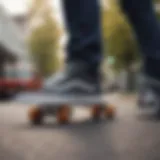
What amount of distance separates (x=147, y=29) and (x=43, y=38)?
26.1ft

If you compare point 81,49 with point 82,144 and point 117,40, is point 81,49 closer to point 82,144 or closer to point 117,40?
point 82,144

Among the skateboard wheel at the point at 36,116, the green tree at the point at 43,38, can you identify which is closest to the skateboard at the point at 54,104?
the skateboard wheel at the point at 36,116

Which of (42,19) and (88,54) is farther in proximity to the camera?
(42,19)

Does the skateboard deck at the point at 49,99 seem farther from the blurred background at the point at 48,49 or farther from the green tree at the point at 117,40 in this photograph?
the green tree at the point at 117,40

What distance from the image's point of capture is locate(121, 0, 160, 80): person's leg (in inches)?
54.0

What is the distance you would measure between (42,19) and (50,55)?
7.81 ft

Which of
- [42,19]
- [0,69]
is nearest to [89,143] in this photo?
[0,69]

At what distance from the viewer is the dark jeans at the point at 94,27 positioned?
1383 mm

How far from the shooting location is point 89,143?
3.16ft

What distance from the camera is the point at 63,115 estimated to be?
153 centimetres

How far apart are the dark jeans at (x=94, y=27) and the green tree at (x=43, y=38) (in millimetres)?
5085

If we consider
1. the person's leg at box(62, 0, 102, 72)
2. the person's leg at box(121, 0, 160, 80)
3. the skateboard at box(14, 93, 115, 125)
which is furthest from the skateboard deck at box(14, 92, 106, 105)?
the person's leg at box(121, 0, 160, 80)

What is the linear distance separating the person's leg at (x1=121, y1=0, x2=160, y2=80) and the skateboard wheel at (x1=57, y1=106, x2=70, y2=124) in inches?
13.3

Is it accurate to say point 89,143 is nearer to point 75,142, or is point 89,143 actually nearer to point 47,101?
point 75,142
